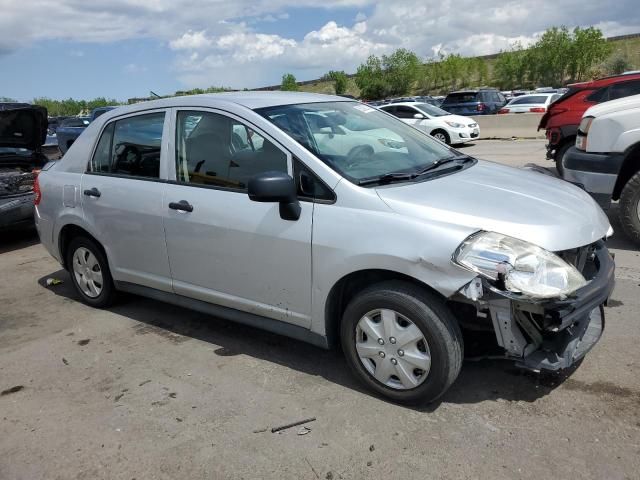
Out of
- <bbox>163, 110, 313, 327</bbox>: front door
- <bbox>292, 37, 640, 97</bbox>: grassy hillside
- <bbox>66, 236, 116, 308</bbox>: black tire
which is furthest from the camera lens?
<bbox>292, 37, 640, 97</bbox>: grassy hillside

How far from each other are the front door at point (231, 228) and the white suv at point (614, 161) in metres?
3.59

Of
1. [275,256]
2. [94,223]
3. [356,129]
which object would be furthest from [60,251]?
[356,129]

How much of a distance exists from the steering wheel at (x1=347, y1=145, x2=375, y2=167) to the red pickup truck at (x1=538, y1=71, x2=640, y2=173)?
21.9 ft

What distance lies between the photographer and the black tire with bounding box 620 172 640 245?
5.43m

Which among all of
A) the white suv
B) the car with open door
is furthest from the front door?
the car with open door

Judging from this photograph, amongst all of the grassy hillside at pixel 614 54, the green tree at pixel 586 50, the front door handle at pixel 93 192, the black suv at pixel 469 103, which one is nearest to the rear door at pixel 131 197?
the front door handle at pixel 93 192

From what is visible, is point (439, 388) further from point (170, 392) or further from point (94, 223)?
point (94, 223)

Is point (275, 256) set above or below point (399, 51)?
below

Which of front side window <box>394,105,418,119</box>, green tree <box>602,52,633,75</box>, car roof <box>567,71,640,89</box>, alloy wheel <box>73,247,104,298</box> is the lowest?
alloy wheel <box>73,247,104,298</box>

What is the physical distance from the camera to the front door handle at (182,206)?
150 inches

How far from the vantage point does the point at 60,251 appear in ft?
16.5

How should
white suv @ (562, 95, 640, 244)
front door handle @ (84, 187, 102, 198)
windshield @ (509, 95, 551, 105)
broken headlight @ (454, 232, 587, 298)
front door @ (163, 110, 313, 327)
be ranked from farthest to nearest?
windshield @ (509, 95, 551, 105)
white suv @ (562, 95, 640, 244)
front door handle @ (84, 187, 102, 198)
front door @ (163, 110, 313, 327)
broken headlight @ (454, 232, 587, 298)

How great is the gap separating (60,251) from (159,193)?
5.34ft

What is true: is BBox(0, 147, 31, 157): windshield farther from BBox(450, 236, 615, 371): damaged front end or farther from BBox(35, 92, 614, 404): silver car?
BBox(450, 236, 615, 371): damaged front end
